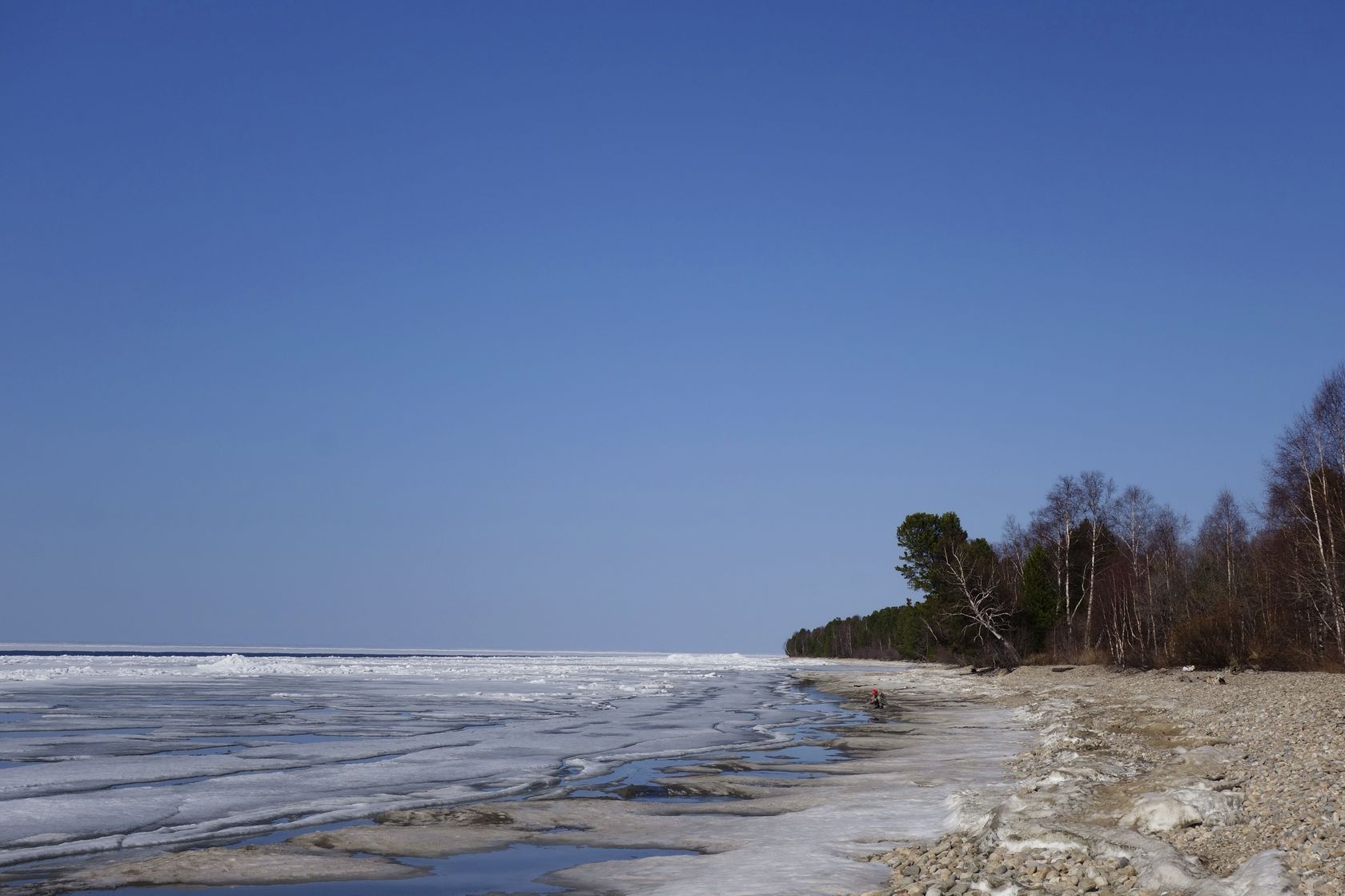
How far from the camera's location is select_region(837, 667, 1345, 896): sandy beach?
920 cm

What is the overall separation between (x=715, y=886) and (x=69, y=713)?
32.3 meters

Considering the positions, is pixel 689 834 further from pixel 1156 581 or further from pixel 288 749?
pixel 1156 581

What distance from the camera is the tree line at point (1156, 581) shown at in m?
40.1

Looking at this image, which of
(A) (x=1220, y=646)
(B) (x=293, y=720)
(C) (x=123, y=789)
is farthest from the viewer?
(A) (x=1220, y=646)

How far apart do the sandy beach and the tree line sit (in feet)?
72.7

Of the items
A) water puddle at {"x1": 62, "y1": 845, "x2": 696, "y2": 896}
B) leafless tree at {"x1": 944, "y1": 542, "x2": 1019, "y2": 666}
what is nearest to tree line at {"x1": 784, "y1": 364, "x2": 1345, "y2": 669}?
leafless tree at {"x1": 944, "y1": 542, "x2": 1019, "y2": 666}

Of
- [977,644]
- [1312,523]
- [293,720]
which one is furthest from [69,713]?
[977,644]

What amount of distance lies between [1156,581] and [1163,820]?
4836cm

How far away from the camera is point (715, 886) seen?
10.7 m

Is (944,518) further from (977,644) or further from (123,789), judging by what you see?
(123,789)

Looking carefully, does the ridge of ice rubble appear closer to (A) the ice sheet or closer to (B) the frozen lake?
(B) the frozen lake

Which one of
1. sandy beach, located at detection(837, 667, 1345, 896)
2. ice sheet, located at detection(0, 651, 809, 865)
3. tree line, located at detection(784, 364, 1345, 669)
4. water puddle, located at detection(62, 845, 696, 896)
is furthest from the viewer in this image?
tree line, located at detection(784, 364, 1345, 669)

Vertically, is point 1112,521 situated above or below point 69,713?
Answer: above

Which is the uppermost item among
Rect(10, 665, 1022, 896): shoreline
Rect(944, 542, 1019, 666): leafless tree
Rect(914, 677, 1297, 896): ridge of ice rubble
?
Rect(944, 542, 1019, 666): leafless tree
